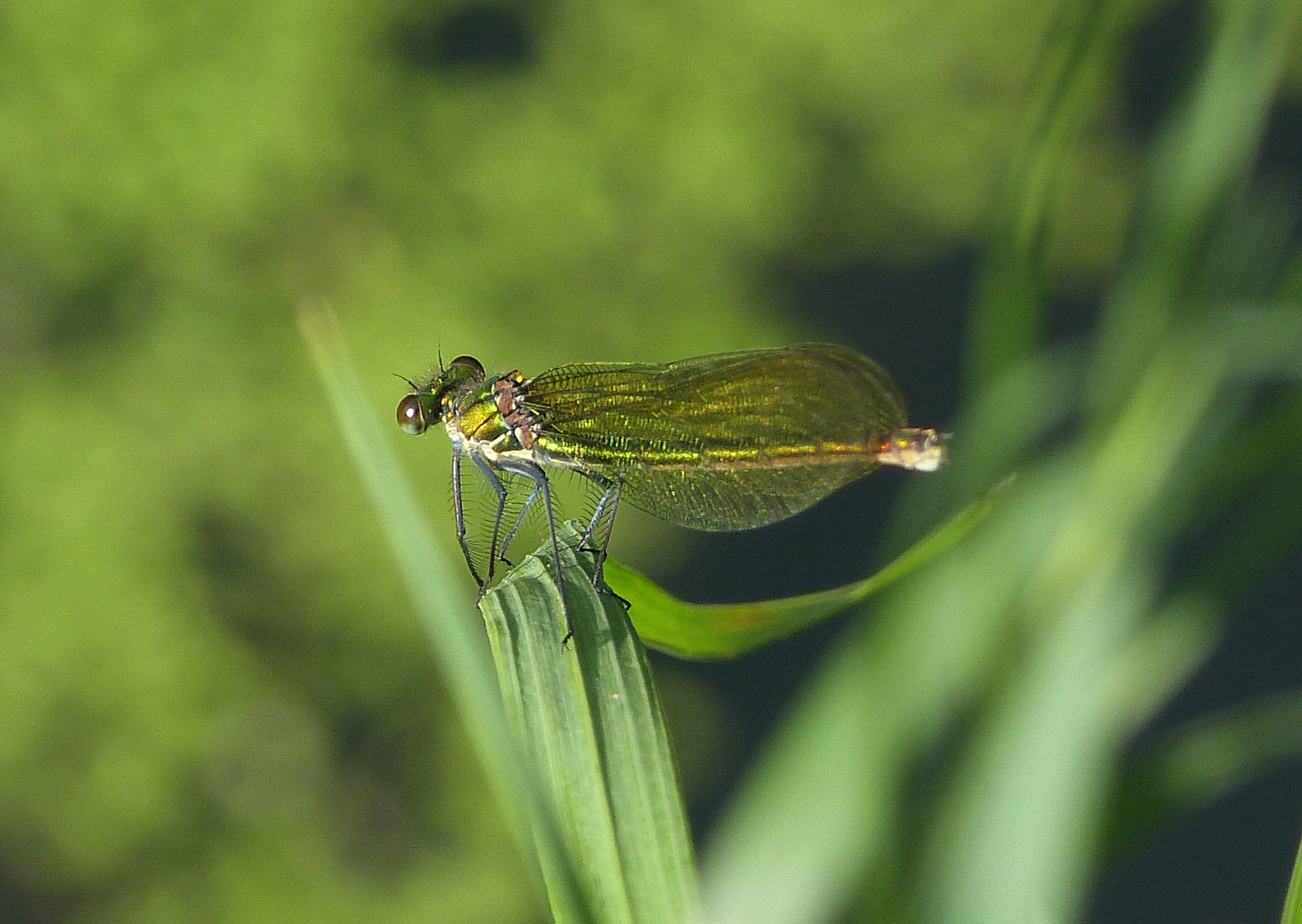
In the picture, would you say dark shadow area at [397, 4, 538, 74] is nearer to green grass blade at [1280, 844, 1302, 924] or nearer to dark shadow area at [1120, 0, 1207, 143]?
dark shadow area at [1120, 0, 1207, 143]

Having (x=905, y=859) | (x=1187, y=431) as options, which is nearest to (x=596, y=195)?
(x=1187, y=431)

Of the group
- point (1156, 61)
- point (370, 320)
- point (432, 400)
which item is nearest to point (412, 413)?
point (432, 400)

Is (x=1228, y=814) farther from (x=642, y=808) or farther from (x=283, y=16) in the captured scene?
(x=283, y=16)

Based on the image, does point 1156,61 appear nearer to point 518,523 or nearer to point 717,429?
point 717,429

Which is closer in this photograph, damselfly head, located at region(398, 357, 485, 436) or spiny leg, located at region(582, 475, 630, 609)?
spiny leg, located at region(582, 475, 630, 609)

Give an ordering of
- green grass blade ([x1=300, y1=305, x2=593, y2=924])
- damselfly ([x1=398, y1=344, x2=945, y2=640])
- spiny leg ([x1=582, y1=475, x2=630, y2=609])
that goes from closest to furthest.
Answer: green grass blade ([x1=300, y1=305, x2=593, y2=924]) → spiny leg ([x1=582, y1=475, x2=630, y2=609]) → damselfly ([x1=398, y1=344, x2=945, y2=640])

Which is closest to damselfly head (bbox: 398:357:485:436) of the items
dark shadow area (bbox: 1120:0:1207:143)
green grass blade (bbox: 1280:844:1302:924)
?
green grass blade (bbox: 1280:844:1302:924)
